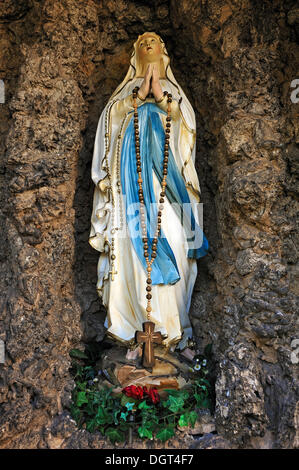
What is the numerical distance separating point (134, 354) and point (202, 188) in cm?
152

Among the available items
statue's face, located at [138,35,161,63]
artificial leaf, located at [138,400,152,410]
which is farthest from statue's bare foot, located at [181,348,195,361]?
statue's face, located at [138,35,161,63]

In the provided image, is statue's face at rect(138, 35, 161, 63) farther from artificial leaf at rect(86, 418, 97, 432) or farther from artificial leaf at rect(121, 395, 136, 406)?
artificial leaf at rect(86, 418, 97, 432)

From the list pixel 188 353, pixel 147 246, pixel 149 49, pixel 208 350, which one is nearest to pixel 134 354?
pixel 188 353

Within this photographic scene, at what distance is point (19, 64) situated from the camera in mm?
4359

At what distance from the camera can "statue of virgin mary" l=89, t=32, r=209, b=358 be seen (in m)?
3.86

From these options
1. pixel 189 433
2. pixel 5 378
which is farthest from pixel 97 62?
pixel 189 433

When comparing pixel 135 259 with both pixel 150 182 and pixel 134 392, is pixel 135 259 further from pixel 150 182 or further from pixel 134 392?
pixel 134 392

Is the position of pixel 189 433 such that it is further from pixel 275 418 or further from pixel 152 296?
pixel 152 296

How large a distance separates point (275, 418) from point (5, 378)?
1.79 metres

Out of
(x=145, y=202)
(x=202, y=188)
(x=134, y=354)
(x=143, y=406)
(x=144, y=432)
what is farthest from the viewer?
(x=202, y=188)

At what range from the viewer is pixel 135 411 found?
133 inches

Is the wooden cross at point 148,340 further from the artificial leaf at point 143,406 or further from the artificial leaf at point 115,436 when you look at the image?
the artificial leaf at point 115,436

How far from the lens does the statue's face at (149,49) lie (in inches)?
166

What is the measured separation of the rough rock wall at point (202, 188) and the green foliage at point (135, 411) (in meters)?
0.11
